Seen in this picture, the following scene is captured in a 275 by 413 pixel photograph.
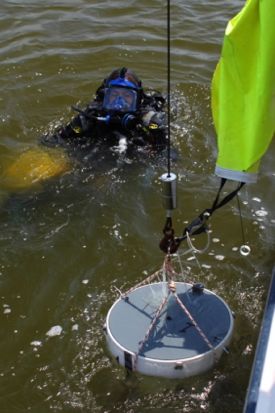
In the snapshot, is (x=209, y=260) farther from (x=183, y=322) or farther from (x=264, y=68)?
(x=264, y=68)

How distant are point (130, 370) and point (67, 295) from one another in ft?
3.77

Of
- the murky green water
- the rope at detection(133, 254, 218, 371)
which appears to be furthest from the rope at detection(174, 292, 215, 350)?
the murky green water

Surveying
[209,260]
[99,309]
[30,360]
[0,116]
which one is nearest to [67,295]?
[99,309]

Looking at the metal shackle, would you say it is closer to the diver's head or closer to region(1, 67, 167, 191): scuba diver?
region(1, 67, 167, 191): scuba diver

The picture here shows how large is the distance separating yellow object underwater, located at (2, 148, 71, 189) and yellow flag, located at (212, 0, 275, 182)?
3.04 m

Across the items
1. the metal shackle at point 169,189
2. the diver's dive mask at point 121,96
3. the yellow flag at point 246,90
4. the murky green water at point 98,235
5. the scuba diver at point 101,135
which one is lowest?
the murky green water at point 98,235

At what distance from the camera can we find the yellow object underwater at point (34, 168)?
555 centimetres

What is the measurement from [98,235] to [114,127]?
1.34m

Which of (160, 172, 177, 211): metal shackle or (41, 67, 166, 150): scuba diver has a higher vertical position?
(160, 172, 177, 211): metal shackle

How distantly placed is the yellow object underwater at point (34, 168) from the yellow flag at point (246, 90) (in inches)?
120

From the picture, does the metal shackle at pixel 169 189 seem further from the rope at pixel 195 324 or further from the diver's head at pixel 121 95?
the diver's head at pixel 121 95

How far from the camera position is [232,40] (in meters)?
2.60

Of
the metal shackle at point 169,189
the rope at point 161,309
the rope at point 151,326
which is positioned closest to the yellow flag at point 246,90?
the metal shackle at point 169,189

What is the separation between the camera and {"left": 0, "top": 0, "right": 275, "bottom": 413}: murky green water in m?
3.62
